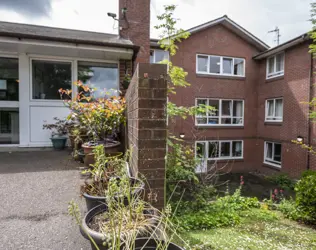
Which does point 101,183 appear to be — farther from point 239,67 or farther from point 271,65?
point 271,65

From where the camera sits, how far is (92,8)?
7648 millimetres

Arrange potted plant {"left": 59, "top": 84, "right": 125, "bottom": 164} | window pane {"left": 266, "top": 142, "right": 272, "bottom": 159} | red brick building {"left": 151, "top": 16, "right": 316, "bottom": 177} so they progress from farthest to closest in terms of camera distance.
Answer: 1. window pane {"left": 266, "top": 142, "right": 272, "bottom": 159}
2. red brick building {"left": 151, "top": 16, "right": 316, "bottom": 177}
3. potted plant {"left": 59, "top": 84, "right": 125, "bottom": 164}

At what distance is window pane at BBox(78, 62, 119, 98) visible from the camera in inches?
232

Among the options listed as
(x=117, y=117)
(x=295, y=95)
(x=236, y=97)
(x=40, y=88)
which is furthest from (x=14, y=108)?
(x=295, y=95)

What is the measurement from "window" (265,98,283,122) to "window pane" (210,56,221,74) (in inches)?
150

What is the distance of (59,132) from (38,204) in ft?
11.3

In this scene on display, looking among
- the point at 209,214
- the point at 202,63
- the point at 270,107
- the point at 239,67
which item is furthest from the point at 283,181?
the point at 209,214

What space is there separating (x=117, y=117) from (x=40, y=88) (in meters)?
3.27

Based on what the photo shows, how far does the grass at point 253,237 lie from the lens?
261cm

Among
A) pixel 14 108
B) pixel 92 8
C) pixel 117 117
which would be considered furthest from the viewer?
pixel 92 8

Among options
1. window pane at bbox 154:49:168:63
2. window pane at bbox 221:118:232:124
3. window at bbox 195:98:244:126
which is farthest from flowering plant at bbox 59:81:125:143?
window pane at bbox 221:118:232:124

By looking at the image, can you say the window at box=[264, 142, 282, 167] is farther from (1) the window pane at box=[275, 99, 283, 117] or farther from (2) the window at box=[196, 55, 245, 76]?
(2) the window at box=[196, 55, 245, 76]

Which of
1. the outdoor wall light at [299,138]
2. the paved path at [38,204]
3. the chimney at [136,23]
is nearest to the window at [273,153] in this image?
the outdoor wall light at [299,138]

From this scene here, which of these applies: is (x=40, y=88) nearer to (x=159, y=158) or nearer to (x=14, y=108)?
(x=14, y=108)
